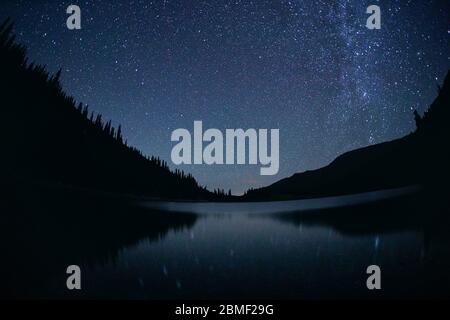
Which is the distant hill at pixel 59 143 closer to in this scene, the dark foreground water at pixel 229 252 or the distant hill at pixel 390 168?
the dark foreground water at pixel 229 252

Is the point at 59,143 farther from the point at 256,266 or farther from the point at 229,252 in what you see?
the point at 256,266

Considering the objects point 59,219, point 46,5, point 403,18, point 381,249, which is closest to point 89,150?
point 59,219

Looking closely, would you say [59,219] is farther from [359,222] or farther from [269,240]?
[359,222]

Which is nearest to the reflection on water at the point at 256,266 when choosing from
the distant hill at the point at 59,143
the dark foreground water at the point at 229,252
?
the dark foreground water at the point at 229,252

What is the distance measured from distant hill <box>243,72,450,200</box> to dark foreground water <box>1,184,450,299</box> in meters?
0.15

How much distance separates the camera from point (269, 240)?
2.60 meters

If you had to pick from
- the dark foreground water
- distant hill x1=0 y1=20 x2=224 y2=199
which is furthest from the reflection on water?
distant hill x1=0 y1=20 x2=224 y2=199

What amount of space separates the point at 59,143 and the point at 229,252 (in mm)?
1577

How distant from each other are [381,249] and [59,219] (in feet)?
8.19

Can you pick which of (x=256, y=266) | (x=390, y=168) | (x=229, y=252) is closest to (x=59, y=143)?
(x=229, y=252)

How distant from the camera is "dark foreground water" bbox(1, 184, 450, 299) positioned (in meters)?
2.51

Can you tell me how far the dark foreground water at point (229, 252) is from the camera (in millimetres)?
2508

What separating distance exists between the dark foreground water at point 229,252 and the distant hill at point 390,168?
0.15 meters
